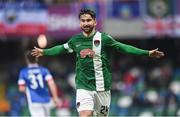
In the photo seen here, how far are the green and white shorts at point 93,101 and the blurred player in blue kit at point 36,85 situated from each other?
2935mm

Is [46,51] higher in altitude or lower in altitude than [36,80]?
higher

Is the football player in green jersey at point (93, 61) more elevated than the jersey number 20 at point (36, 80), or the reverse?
the football player in green jersey at point (93, 61)

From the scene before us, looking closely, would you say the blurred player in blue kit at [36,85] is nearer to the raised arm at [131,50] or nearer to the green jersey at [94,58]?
the green jersey at [94,58]

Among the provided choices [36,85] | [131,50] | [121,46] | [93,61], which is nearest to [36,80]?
[36,85]

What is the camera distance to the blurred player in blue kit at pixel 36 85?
48.0 ft

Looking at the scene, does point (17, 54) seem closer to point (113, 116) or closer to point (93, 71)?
point (113, 116)

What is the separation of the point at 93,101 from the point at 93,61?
0.58 metres

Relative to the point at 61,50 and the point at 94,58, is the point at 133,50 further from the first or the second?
the point at 61,50

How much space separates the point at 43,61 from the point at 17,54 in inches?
51.1

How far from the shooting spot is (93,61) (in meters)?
11.6

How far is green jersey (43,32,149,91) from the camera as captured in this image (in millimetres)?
11594

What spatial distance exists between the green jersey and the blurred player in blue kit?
2993mm

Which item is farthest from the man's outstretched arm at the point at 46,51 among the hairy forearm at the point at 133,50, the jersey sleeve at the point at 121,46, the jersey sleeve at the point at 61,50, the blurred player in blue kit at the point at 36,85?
the blurred player in blue kit at the point at 36,85

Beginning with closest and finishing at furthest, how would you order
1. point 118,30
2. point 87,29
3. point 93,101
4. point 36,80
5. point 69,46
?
point 87,29, point 93,101, point 69,46, point 36,80, point 118,30
